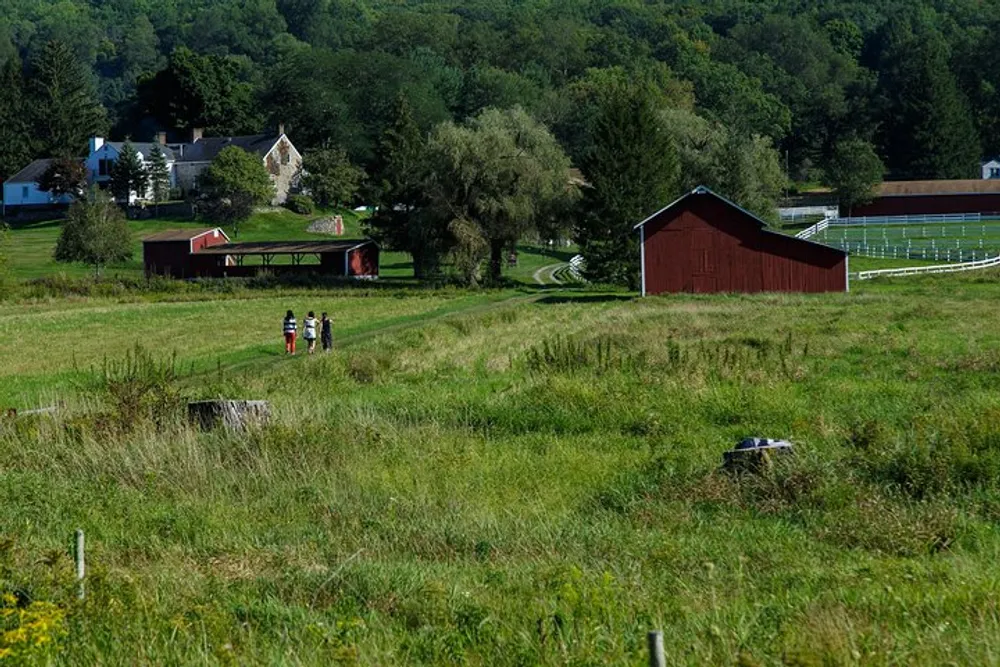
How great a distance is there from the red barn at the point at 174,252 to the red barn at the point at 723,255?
109ft

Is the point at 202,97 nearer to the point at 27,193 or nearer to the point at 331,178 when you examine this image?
the point at 27,193

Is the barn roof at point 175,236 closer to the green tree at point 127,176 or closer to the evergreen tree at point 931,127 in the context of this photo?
the green tree at point 127,176

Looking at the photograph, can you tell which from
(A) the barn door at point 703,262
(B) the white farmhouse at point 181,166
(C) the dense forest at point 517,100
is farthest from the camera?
(C) the dense forest at point 517,100

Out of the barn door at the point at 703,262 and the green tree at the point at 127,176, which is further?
the green tree at the point at 127,176

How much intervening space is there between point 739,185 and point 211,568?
66.3 meters

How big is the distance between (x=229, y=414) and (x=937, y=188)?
339ft

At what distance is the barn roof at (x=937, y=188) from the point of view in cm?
10894

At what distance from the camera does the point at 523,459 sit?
1487 cm

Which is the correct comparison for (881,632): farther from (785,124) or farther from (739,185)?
(785,124)

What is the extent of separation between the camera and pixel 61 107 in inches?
4786

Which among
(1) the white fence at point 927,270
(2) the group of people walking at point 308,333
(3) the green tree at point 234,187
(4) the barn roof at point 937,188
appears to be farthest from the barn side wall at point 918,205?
(2) the group of people walking at point 308,333

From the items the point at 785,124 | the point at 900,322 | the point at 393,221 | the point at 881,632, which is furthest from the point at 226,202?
the point at 881,632

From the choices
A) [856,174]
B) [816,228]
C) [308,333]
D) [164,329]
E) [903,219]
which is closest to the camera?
[308,333]

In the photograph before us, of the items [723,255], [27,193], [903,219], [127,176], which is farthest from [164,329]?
[903,219]
